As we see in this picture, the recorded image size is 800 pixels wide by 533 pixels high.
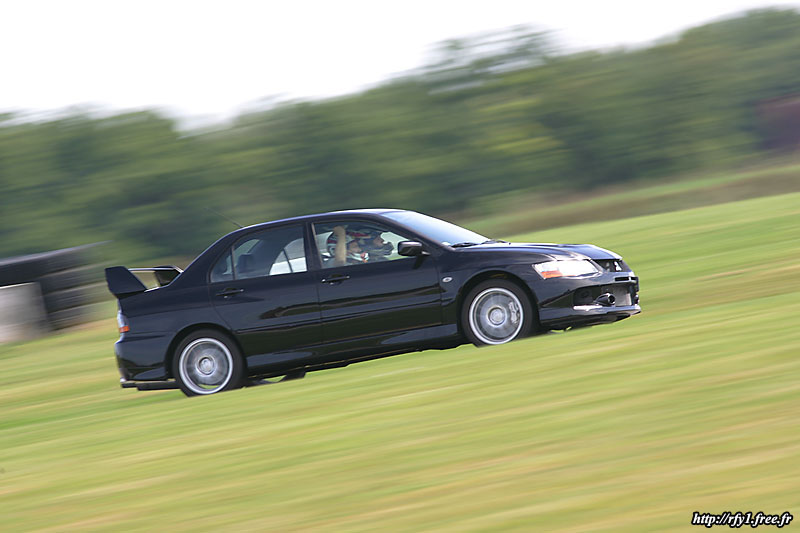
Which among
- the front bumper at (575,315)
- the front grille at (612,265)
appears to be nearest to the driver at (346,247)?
the front bumper at (575,315)

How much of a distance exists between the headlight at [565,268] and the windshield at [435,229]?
95cm

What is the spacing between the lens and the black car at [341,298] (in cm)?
949

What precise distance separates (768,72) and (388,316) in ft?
190

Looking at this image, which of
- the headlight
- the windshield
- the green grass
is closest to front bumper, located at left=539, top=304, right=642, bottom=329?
the headlight

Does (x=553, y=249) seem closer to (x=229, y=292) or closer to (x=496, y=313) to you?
(x=496, y=313)

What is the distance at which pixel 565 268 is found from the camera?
31.1 feet

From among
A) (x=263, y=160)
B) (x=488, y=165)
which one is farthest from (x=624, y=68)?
(x=263, y=160)

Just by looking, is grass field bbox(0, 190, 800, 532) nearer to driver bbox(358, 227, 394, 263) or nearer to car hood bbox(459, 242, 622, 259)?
car hood bbox(459, 242, 622, 259)

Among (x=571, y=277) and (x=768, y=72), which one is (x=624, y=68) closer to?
(x=768, y=72)

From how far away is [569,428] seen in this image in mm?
6281

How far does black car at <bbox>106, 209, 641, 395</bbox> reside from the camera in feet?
31.1

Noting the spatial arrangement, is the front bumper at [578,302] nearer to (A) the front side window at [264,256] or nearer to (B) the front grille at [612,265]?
Answer: (B) the front grille at [612,265]

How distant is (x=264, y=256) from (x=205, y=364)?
47.4 inches

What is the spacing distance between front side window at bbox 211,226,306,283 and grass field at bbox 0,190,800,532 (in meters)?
1.10
